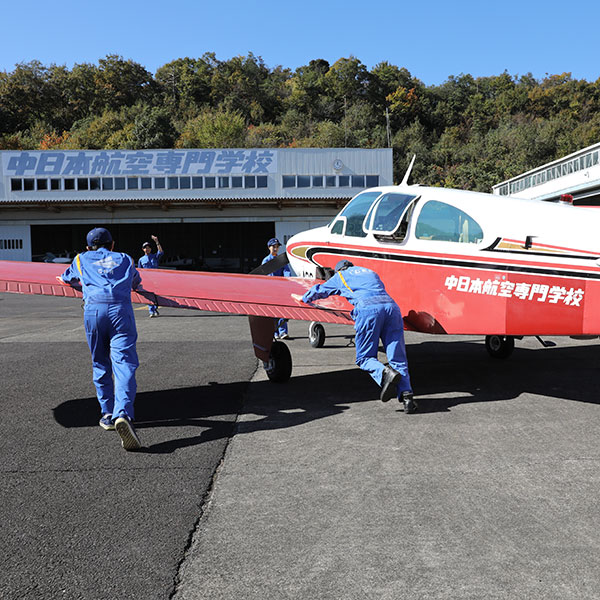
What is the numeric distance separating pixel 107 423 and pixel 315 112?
9738cm

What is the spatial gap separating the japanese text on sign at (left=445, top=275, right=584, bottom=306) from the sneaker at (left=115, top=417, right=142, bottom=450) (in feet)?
12.5

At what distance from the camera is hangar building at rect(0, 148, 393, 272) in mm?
41062

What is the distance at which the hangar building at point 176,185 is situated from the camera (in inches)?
1617

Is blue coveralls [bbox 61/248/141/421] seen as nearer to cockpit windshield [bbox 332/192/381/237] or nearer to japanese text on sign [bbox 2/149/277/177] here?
cockpit windshield [bbox 332/192/381/237]

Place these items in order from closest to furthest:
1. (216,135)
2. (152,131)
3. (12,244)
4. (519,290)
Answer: (519,290) < (12,244) < (152,131) < (216,135)

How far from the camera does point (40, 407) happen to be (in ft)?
21.1

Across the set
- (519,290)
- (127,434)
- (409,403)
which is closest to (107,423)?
(127,434)

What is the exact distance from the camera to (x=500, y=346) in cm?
945

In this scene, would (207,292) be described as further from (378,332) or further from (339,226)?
(339,226)

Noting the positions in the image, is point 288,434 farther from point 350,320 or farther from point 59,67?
point 59,67

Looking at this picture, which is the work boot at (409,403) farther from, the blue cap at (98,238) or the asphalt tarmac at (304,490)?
the blue cap at (98,238)

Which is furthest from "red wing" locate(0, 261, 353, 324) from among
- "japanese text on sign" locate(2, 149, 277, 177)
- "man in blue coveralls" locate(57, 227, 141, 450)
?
"japanese text on sign" locate(2, 149, 277, 177)

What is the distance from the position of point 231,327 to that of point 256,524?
10.7 metres

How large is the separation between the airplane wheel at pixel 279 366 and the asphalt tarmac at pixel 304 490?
0.17m
